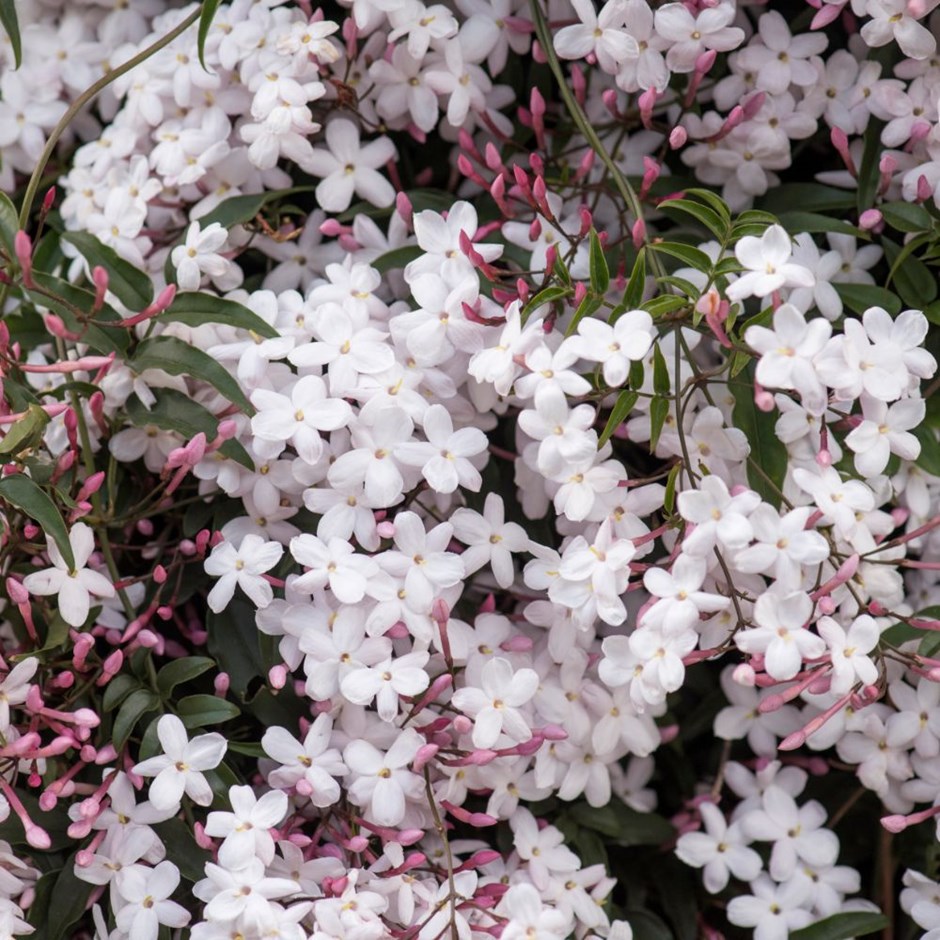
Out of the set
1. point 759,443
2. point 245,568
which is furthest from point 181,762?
point 759,443

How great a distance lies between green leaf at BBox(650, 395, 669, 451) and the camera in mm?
Result: 909

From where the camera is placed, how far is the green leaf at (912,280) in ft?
3.55

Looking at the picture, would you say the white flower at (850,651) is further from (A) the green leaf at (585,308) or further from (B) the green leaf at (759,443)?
(A) the green leaf at (585,308)

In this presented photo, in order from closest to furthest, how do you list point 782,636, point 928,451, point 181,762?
point 782,636, point 181,762, point 928,451

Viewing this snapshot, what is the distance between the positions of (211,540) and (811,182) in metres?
0.69

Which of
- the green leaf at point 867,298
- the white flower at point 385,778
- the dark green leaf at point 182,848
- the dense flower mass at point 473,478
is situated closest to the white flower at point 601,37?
the dense flower mass at point 473,478

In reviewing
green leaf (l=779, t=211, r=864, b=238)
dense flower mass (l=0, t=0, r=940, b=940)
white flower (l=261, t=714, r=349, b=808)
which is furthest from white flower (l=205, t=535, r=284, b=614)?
green leaf (l=779, t=211, r=864, b=238)

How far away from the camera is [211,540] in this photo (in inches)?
40.2

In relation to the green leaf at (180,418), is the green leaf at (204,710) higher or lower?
lower

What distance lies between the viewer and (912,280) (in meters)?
1.08

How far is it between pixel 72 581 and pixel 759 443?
0.57m

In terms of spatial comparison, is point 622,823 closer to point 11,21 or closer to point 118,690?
point 118,690

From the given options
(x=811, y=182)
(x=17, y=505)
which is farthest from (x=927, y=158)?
(x=17, y=505)

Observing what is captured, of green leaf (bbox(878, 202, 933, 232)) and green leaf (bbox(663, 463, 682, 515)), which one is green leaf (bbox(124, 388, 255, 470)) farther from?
green leaf (bbox(878, 202, 933, 232))
